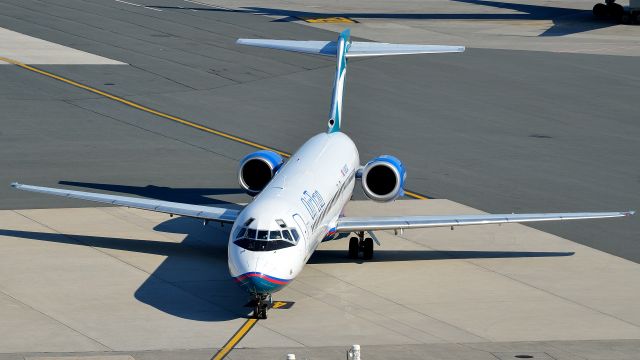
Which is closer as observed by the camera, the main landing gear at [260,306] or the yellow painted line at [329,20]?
the main landing gear at [260,306]

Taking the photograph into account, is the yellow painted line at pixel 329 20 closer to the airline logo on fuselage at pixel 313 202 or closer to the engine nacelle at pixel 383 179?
the engine nacelle at pixel 383 179

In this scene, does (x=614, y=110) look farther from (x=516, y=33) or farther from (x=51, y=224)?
(x=51, y=224)

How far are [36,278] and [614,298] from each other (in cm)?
1293

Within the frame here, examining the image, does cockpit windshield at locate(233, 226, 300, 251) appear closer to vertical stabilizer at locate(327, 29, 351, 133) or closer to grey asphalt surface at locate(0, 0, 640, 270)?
vertical stabilizer at locate(327, 29, 351, 133)

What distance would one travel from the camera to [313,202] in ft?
87.4

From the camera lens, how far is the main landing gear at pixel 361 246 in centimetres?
2945

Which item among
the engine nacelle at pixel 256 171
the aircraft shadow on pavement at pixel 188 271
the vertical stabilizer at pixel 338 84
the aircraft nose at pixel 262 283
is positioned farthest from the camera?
the vertical stabilizer at pixel 338 84

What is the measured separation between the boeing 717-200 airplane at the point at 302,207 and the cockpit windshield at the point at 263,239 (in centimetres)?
2

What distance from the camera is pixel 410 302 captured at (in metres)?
26.3

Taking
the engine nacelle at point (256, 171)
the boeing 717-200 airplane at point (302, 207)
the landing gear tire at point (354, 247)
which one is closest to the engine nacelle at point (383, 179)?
the boeing 717-200 airplane at point (302, 207)

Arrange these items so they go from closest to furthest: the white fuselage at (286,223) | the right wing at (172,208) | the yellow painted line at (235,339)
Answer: the yellow painted line at (235,339) → the white fuselage at (286,223) → the right wing at (172,208)

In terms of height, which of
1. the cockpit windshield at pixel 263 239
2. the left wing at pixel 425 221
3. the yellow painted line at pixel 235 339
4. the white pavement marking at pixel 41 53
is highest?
the white pavement marking at pixel 41 53

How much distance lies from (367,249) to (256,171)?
3368mm

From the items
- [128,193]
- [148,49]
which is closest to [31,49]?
[148,49]
